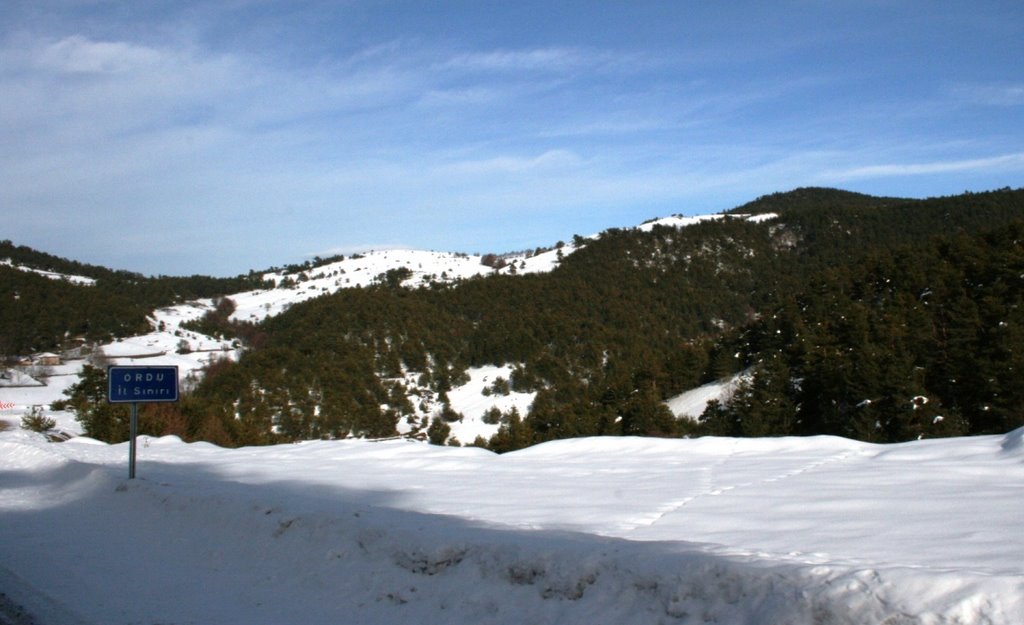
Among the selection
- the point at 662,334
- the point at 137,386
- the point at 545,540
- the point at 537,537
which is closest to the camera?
the point at 545,540

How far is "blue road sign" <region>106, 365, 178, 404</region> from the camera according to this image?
33.0 ft

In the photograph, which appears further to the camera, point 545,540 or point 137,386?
point 137,386


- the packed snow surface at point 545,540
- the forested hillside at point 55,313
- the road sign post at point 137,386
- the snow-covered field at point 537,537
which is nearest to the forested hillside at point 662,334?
the snow-covered field at point 537,537

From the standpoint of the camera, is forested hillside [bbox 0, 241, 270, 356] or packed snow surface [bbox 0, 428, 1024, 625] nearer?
packed snow surface [bbox 0, 428, 1024, 625]

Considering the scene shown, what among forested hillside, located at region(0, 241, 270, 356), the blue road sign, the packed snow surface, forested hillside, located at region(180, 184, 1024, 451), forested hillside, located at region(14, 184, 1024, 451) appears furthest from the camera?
forested hillside, located at region(0, 241, 270, 356)

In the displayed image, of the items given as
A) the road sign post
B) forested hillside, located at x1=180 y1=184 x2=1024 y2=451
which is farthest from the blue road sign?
forested hillside, located at x1=180 y1=184 x2=1024 y2=451

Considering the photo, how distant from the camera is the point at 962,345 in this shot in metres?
21.9

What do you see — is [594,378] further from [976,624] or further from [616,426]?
[976,624]

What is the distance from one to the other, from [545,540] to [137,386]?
7.02 meters

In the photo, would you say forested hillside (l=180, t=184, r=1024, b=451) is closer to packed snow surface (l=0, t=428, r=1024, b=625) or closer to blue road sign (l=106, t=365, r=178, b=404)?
packed snow surface (l=0, t=428, r=1024, b=625)

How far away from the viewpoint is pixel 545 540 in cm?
562

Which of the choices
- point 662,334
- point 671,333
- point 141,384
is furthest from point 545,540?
point 671,333

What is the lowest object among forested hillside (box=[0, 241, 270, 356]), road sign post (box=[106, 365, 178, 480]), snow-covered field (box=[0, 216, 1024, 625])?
snow-covered field (box=[0, 216, 1024, 625])

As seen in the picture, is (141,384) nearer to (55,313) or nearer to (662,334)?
(662,334)
